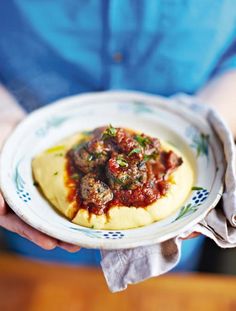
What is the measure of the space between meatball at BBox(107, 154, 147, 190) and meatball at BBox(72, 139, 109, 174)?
0.12 ft

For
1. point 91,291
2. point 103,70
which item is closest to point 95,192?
point 103,70

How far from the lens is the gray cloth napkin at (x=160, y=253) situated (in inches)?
42.4

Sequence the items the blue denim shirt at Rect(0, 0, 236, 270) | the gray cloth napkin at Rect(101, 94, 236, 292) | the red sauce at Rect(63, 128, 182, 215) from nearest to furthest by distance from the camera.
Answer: the gray cloth napkin at Rect(101, 94, 236, 292)
the red sauce at Rect(63, 128, 182, 215)
the blue denim shirt at Rect(0, 0, 236, 270)

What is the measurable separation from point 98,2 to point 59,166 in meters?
0.50

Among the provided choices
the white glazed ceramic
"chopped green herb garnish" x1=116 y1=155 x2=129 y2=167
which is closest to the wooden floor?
the white glazed ceramic

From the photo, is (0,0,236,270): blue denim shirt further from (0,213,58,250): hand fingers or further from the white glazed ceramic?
(0,213,58,250): hand fingers

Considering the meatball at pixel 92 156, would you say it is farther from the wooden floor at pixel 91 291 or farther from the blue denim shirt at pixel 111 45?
the wooden floor at pixel 91 291

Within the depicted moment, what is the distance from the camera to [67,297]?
168 cm

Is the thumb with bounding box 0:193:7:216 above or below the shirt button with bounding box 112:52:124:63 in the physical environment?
below

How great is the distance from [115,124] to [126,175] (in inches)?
12.3

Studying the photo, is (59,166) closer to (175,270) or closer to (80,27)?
(80,27)

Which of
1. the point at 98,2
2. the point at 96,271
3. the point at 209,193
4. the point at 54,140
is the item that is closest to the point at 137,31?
the point at 98,2

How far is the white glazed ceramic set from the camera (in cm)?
109

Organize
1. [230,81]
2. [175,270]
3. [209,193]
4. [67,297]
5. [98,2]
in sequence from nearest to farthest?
1. [209,193]
2. [98,2]
3. [230,81]
4. [67,297]
5. [175,270]
